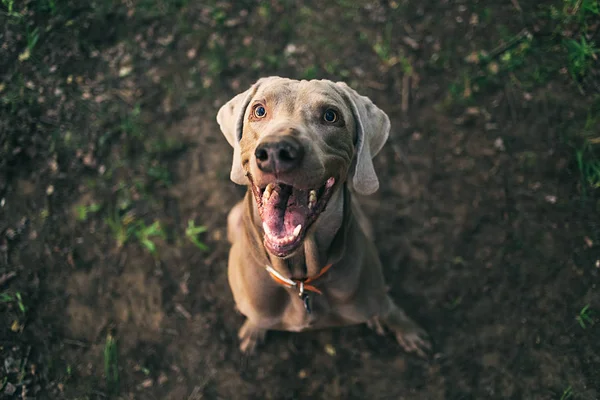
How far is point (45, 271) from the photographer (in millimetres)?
4668

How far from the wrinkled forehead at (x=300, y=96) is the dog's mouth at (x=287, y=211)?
0.44 meters

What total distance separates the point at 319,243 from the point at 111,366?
2.44 meters

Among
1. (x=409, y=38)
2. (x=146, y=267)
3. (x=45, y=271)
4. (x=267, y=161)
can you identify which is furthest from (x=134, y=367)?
(x=409, y=38)

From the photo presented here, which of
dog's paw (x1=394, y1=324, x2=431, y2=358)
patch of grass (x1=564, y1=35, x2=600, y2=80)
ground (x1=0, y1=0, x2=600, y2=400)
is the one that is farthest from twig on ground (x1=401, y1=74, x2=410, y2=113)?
dog's paw (x1=394, y1=324, x2=431, y2=358)

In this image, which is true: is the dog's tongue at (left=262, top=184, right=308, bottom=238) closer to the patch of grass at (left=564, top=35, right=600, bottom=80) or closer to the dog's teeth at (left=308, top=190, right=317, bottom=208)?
the dog's teeth at (left=308, top=190, right=317, bottom=208)

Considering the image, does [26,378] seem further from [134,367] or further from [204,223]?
[204,223]

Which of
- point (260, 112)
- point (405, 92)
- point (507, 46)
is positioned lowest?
point (405, 92)

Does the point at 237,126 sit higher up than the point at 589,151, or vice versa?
the point at 237,126

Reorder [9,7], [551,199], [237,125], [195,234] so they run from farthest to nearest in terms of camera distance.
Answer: [9,7] < [195,234] < [551,199] < [237,125]

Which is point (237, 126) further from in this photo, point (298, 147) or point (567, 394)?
point (567, 394)

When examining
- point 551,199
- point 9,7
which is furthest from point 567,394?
point 9,7

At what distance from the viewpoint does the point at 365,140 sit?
10.0 feet

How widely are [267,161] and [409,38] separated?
11.0 feet

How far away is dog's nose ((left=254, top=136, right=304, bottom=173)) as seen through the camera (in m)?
2.48
